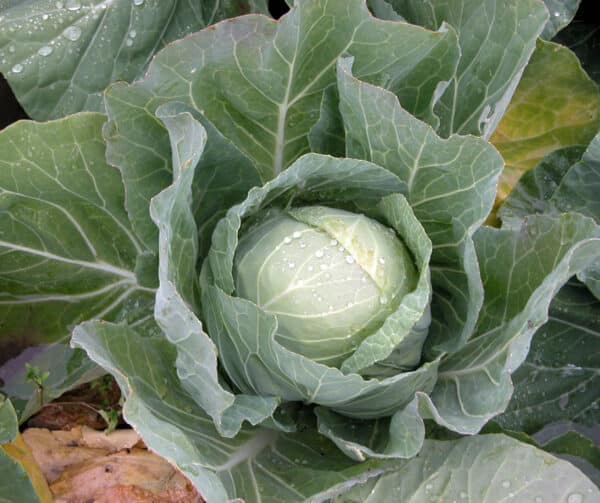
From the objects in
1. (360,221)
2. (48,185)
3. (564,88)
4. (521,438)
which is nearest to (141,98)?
(48,185)

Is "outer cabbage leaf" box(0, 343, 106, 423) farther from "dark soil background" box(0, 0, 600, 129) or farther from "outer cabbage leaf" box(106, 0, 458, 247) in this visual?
"dark soil background" box(0, 0, 600, 129)

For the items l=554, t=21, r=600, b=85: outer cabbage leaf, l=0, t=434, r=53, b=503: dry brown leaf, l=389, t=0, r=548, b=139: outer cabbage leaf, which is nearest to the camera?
l=389, t=0, r=548, b=139: outer cabbage leaf

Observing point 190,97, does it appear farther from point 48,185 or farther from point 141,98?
point 48,185

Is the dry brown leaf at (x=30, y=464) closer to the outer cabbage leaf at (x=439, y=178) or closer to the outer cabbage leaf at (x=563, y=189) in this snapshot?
the outer cabbage leaf at (x=439, y=178)

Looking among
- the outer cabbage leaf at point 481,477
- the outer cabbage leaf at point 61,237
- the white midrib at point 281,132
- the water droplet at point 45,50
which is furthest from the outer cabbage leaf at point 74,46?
the outer cabbage leaf at point 481,477

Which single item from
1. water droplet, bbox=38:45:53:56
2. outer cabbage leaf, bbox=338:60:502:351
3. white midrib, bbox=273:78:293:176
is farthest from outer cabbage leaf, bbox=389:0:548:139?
water droplet, bbox=38:45:53:56

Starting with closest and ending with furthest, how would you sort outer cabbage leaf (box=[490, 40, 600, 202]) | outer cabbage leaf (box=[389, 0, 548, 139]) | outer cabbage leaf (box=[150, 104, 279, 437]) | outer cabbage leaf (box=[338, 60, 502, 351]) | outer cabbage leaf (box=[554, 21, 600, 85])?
outer cabbage leaf (box=[150, 104, 279, 437]) → outer cabbage leaf (box=[338, 60, 502, 351]) → outer cabbage leaf (box=[389, 0, 548, 139]) → outer cabbage leaf (box=[490, 40, 600, 202]) → outer cabbage leaf (box=[554, 21, 600, 85])
